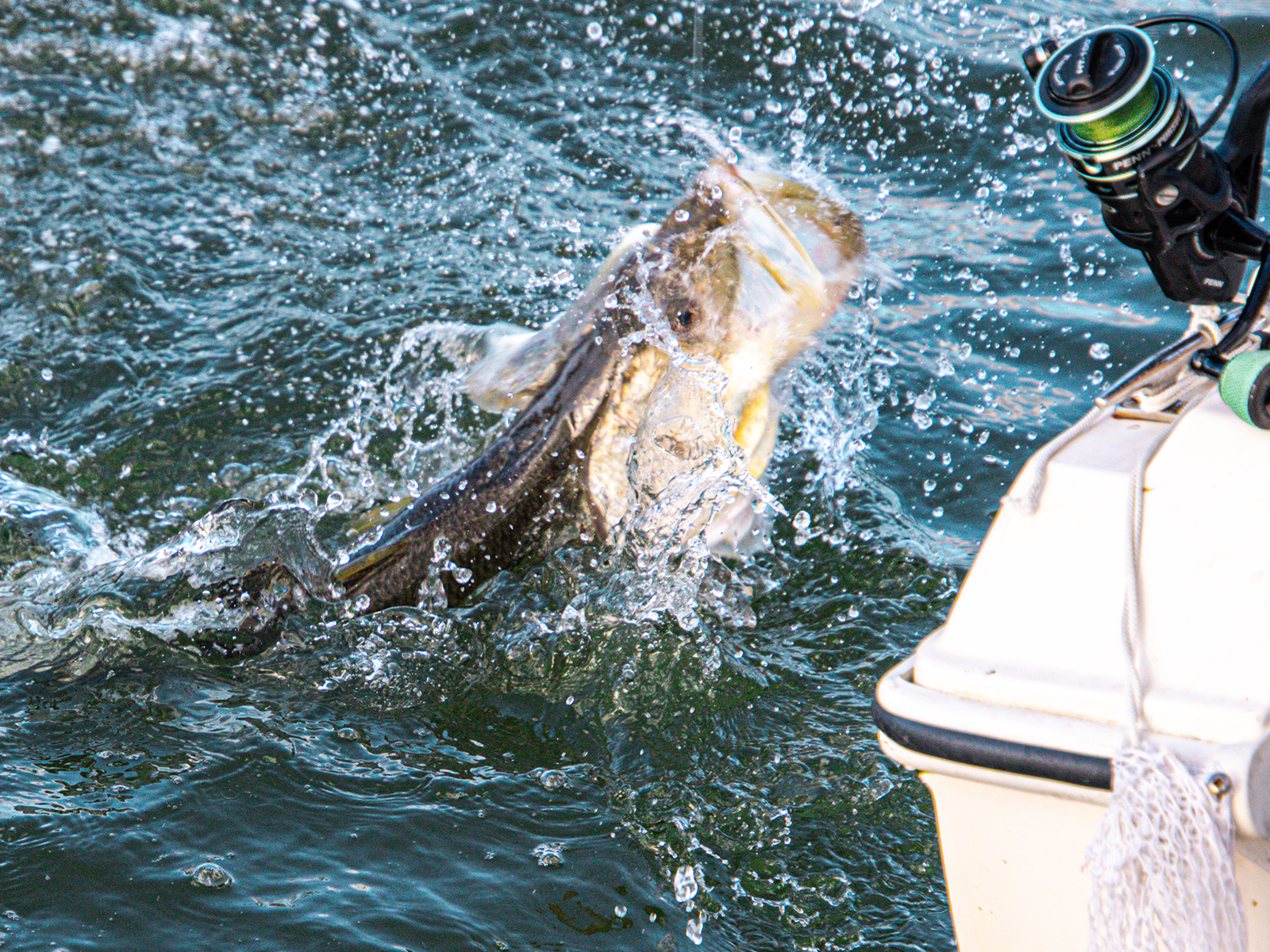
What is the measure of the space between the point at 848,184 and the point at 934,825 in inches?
150

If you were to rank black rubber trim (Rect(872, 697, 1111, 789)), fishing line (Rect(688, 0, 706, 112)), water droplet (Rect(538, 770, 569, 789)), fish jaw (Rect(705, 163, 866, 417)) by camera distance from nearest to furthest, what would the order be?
1. black rubber trim (Rect(872, 697, 1111, 789))
2. water droplet (Rect(538, 770, 569, 789))
3. fish jaw (Rect(705, 163, 866, 417))
4. fishing line (Rect(688, 0, 706, 112))

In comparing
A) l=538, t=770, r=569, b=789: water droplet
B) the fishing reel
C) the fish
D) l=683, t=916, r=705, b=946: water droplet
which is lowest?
l=538, t=770, r=569, b=789: water droplet

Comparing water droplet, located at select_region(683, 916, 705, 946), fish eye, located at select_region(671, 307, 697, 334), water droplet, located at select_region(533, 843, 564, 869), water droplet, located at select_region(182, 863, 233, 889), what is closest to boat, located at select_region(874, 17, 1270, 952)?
water droplet, located at select_region(683, 916, 705, 946)

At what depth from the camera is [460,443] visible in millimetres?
4160

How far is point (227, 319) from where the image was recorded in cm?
482

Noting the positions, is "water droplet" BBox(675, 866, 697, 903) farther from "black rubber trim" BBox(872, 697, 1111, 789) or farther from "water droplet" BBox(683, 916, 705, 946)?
"black rubber trim" BBox(872, 697, 1111, 789)

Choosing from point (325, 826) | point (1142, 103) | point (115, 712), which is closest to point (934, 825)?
point (325, 826)

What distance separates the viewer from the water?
248 centimetres

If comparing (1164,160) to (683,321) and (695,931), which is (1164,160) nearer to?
(683,321)

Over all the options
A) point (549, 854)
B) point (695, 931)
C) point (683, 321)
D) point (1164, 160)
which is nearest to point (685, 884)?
point (695, 931)

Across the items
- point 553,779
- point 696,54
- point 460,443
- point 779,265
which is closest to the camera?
point 553,779

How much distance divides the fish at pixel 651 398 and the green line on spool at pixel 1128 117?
1229 mm

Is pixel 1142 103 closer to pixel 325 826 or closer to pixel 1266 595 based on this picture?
pixel 1266 595

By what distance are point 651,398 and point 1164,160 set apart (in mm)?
1600
